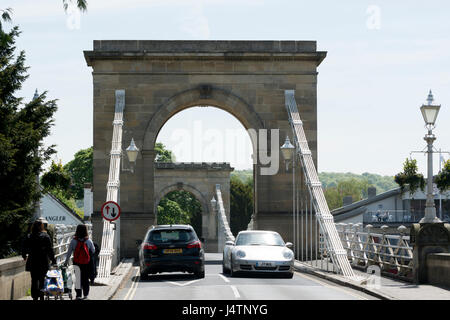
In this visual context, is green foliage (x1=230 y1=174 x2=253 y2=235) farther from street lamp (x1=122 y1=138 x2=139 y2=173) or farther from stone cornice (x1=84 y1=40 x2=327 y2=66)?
street lamp (x1=122 y1=138 x2=139 y2=173)

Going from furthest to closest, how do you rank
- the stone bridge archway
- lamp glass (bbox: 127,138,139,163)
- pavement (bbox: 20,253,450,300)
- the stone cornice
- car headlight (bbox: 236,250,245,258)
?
the stone bridge archway, the stone cornice, lamp glass (bbox: 127,138,139,163), car headlight (bbox: 236,250,245,258), pavement (bbox: 20,253,450,300)

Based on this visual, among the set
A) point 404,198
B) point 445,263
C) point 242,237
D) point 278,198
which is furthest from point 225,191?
point 445,263

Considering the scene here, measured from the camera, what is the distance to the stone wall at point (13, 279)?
14.9 metres

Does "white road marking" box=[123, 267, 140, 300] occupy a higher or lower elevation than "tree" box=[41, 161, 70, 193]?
lower

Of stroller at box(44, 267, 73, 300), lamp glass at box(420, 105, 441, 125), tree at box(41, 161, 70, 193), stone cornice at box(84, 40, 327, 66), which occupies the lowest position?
stroller at box(44, 267, 73, 300)

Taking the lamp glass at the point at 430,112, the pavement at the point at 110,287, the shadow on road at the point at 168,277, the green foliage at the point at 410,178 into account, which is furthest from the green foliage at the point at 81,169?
the lamp glass at the point at 430,112

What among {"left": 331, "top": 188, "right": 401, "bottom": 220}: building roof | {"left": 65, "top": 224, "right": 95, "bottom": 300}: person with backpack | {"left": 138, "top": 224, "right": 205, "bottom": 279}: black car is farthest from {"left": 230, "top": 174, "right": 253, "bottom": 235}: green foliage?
{"left": 65, "top": 224, "right": 95, "bottom": 300}: person with backpack

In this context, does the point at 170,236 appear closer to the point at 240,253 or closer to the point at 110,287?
the point at 240,253

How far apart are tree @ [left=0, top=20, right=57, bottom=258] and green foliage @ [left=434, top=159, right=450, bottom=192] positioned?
44333 millimetres

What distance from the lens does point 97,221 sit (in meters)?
32.4

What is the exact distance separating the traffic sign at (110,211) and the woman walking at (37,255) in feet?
23.7

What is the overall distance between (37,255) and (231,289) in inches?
187

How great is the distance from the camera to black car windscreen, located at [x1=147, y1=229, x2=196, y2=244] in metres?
21.8
